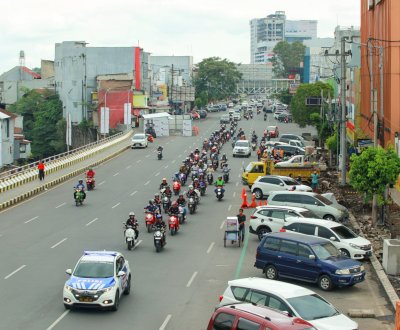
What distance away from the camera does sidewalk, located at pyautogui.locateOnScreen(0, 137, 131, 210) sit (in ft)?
140

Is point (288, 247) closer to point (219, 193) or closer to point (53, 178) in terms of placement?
point (219, 193)

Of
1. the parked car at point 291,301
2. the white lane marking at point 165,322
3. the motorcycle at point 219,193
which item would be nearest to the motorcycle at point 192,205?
the motorcycle at point 219,193

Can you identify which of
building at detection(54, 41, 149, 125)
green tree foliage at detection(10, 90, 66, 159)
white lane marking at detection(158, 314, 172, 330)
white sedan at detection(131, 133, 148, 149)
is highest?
building at detection(54, 41, 149, 125)

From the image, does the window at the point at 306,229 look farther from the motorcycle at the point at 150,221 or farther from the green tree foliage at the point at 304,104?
the green tree foliage at the point at 304,104

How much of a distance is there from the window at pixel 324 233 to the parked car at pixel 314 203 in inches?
317

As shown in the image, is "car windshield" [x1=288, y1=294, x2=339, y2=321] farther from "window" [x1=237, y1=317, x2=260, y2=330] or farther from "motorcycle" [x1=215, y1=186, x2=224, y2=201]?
"motorcycle" [x1=215, y1=186, x2=224, y2=201]

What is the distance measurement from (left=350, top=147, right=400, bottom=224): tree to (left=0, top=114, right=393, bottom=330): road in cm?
529

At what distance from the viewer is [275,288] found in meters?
18.4

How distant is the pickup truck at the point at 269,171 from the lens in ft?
162

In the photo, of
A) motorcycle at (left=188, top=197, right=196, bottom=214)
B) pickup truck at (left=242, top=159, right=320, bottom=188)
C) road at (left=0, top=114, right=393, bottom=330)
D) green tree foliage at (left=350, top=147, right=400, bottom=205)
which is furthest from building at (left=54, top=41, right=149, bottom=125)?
green tree foliage at (left=350, top=147, right=400, bottom=205)

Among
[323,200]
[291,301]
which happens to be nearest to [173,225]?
[323,200]

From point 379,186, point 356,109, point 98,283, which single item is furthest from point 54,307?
point 356,109

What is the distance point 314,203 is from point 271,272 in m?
12.4

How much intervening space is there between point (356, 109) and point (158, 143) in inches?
777
